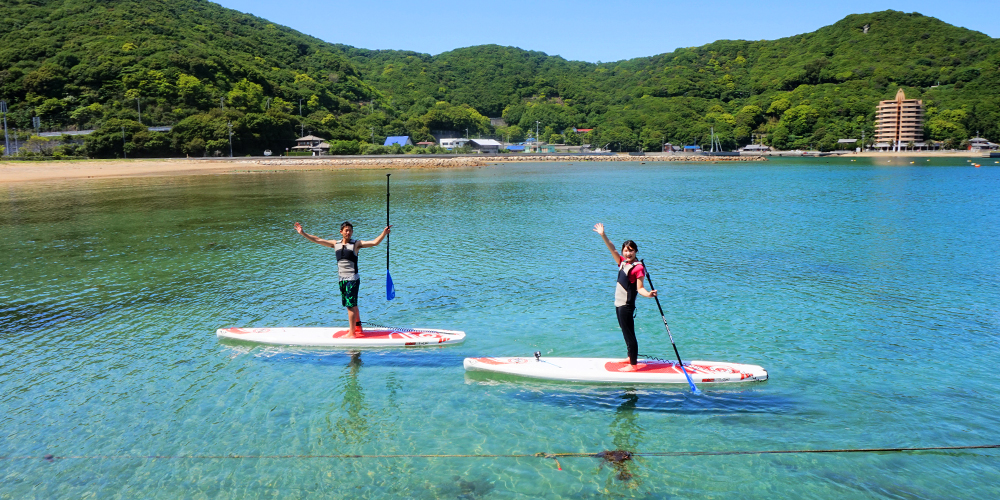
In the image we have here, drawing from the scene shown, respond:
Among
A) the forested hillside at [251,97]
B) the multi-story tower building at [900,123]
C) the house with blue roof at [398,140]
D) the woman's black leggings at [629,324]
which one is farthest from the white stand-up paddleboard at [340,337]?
the multi-story tower building at [900,123]

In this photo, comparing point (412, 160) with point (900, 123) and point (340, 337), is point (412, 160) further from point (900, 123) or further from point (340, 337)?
point (900, 123)

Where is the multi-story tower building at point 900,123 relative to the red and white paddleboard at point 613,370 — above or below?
above

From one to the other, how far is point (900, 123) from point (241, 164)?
166778mm

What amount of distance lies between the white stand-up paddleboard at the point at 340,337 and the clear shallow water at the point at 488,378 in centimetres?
24

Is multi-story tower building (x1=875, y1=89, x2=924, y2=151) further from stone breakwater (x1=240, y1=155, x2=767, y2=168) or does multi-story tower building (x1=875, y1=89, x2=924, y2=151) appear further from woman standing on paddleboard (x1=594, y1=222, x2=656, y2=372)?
woman standing on paddleboard (x1=594, y1=222, x2=656, y2=372)

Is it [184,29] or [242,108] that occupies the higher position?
[184,29]

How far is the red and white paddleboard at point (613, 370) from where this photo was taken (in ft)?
31.6

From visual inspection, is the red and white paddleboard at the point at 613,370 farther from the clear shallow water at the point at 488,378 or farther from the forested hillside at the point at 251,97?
the forested hillside at the point at 251,97

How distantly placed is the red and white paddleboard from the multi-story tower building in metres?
183

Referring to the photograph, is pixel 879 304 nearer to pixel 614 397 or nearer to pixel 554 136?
pixel 614 397

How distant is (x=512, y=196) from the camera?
1975 inches

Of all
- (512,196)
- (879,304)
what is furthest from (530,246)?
(512,196)

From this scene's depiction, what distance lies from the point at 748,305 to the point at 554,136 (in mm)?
181106

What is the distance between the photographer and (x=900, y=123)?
161000mm
